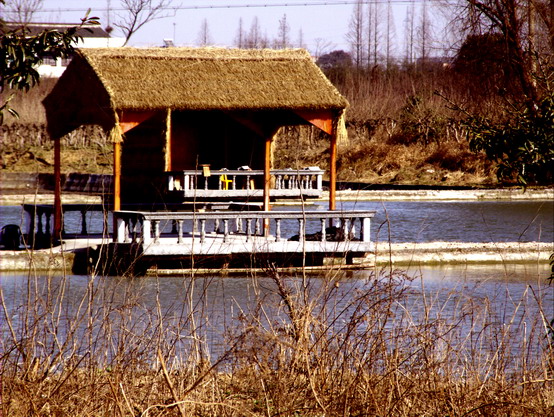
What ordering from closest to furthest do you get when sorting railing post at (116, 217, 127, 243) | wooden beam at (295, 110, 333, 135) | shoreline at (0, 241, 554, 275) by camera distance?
railing post at (116, 217, 127, 243)
shoreline at (0, 241, 554, 275)
wooden beam at (295, 110, 333, 135)

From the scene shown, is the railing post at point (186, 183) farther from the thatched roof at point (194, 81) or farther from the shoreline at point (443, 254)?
the shoreline at point (443, 254)

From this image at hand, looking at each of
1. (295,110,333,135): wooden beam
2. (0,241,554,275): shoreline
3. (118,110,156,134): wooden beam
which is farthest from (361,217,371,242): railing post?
(118,110,156,134): wooden beam

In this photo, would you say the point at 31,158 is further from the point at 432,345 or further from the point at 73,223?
the point at 432,345

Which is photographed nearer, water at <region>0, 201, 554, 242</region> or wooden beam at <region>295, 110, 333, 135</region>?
wooden beam at <region>295, 110, 333, 135</region>

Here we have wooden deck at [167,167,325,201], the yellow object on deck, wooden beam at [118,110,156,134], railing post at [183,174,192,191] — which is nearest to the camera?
wooden beam at [118,110,156,134]

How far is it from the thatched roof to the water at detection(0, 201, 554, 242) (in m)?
4.35

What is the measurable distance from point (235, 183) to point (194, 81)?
33.5 feet

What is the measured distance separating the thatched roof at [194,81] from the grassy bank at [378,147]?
82.3 feet

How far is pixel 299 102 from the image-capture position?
20.2 meters

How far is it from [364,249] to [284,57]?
5277mm

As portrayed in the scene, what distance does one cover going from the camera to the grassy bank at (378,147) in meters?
48.5

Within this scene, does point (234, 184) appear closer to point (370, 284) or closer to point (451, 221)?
point (451, 221)

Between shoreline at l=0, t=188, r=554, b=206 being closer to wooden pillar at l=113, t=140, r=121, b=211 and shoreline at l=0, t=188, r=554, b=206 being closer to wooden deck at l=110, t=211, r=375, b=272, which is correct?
wooden deck at l=110, t=211, r=375, b=272

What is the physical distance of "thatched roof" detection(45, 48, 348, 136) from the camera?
19331 mm
